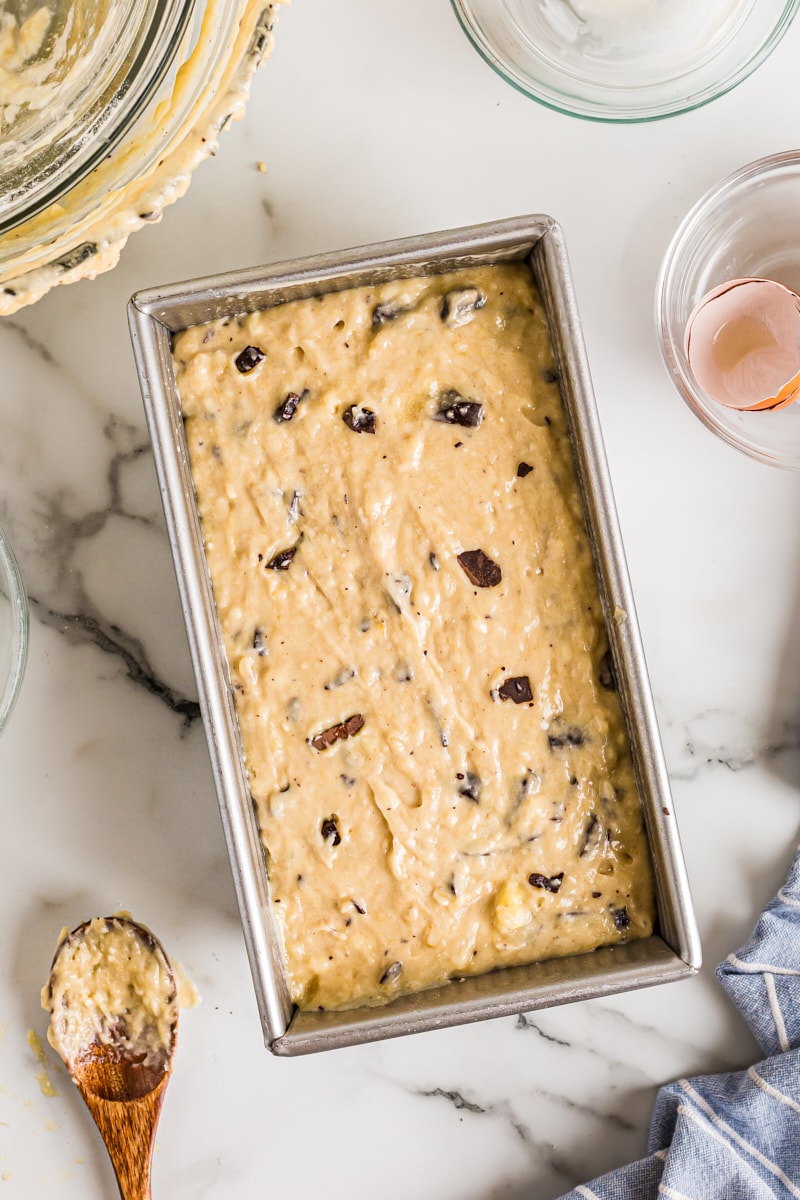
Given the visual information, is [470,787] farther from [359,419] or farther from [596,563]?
[359,419]

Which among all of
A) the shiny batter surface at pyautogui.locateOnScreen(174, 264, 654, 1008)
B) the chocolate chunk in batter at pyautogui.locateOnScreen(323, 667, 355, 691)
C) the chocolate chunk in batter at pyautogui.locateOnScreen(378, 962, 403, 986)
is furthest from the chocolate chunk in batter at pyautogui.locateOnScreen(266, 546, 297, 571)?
the chocolate chunk in batter at pyautogui.locateOnScreen(378, 962, 403, 986)

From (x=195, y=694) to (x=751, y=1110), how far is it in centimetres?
92

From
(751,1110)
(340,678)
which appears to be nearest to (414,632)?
(340,678)

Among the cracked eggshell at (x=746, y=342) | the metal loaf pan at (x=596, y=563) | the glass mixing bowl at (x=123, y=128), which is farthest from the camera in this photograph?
the cracked eggshell at (x=746, y=342)

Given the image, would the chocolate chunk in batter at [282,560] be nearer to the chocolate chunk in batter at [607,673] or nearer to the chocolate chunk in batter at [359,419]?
the chocolate chunk in batter at [359,419]

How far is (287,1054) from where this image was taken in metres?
1.21

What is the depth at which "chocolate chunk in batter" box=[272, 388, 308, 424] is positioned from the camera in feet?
4.14

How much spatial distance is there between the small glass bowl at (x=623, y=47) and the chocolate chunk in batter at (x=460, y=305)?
0.32 metres

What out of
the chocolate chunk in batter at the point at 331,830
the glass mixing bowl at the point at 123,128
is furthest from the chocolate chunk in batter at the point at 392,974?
the glass mixing bowl at the point at 123,128

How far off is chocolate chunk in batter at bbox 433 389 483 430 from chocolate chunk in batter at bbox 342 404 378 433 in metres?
0.07

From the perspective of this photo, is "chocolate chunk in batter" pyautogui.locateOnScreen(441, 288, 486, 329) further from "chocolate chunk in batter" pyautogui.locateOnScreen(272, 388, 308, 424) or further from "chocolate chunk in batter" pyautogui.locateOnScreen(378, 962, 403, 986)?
"chocolate chunk in batter" pyautogui.locateOnScreen(378, 962, 403, 986)

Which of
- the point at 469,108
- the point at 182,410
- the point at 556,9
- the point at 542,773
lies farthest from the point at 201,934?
the point at 556,9

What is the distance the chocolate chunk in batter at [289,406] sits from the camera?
126cm

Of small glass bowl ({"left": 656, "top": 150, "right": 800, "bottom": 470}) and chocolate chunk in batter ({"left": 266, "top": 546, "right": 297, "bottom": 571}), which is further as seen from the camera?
small glass bowl ({"left": 656, "top": 150, "right": 800, "bottom": 470})
